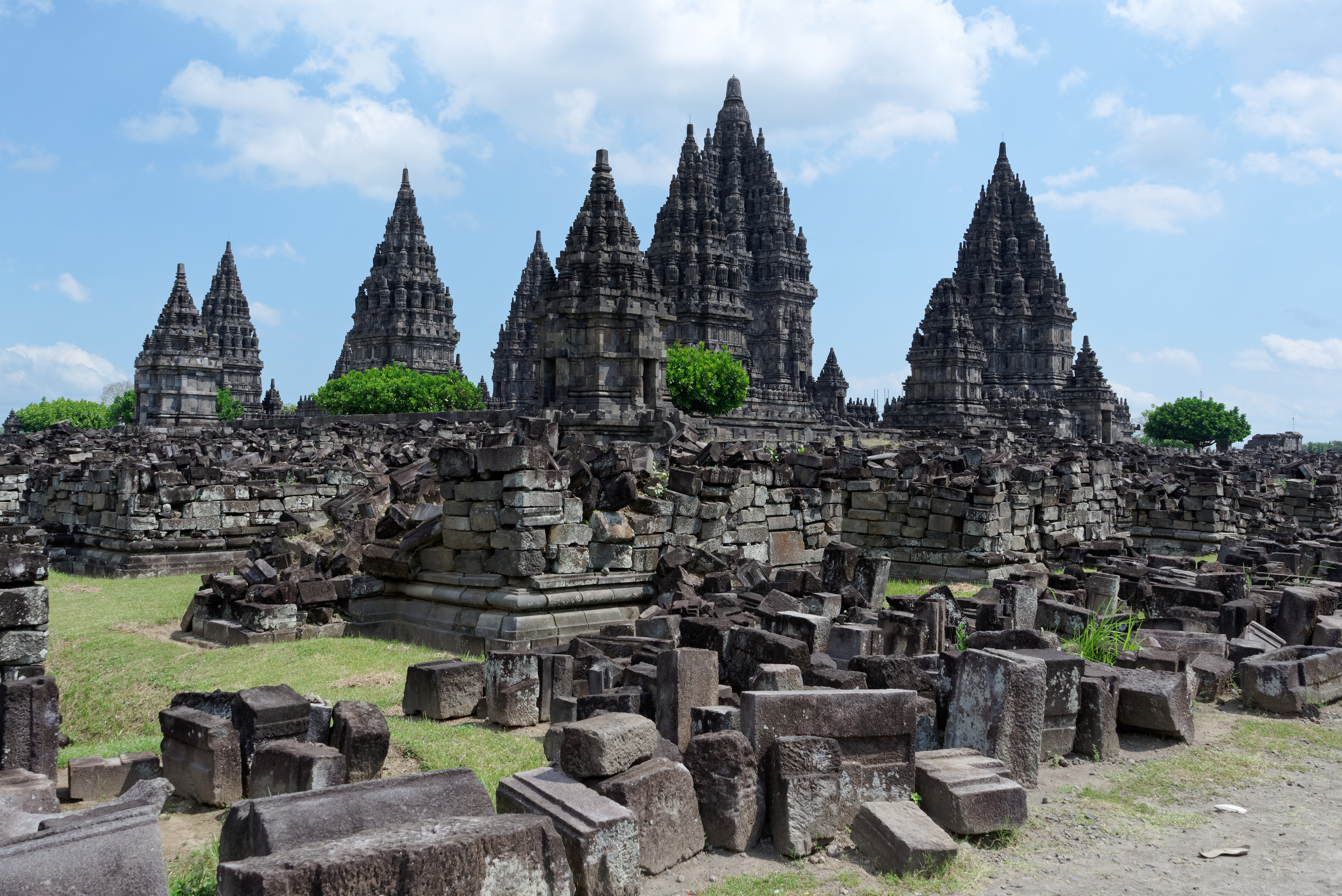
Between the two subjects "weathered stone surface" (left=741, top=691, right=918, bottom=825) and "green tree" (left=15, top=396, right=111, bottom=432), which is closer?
"weathered stone surface" (left=741, top=691, right=918, bottom=825)

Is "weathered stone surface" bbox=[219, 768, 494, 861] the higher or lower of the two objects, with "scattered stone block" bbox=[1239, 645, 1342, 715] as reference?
higher

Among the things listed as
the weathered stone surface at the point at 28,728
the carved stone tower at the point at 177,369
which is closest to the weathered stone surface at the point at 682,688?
the weathered stone surface at the point at 28,728

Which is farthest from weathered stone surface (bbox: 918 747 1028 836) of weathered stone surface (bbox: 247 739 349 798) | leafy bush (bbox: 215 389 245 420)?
leafy bush (bbox: 215 389 245 420)

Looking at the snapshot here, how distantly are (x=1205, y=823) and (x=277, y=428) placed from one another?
136ft

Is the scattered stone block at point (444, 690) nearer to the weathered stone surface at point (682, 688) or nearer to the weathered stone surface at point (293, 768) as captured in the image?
the weathered stone surface at point (682, 688)

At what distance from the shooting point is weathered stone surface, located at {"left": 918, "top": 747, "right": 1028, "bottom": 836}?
4348 millimetres

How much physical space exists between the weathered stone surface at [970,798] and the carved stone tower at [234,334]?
7943 cm

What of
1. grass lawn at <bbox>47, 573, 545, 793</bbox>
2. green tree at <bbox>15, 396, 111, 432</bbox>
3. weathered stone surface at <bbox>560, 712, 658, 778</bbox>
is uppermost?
green tree at <bbox>15, 396, 111, 432</bbox>

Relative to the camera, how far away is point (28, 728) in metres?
4.82

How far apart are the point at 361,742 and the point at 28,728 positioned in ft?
5.40

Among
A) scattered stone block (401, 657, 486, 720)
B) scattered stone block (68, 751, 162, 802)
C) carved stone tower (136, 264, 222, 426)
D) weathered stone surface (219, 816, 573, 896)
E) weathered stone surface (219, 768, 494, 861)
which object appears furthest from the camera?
carved stone tower (136, 264, 222, 426)

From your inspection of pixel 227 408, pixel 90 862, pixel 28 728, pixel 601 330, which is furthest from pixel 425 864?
pixel 227 408

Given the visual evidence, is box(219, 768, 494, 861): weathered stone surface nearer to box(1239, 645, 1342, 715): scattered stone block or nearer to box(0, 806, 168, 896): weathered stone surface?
box(0, 806, 168, 896): weathered stone surface

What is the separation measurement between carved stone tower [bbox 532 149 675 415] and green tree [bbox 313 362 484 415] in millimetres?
23396
